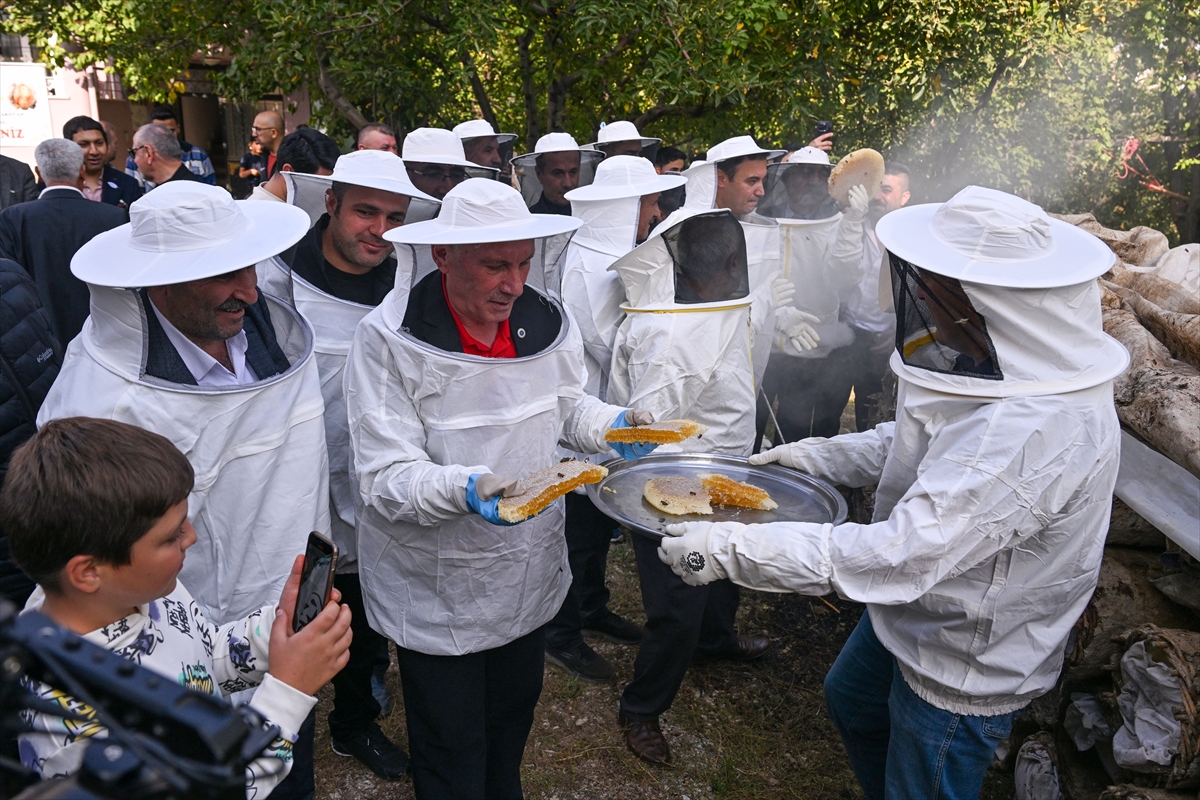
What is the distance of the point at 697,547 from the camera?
238 centimetres

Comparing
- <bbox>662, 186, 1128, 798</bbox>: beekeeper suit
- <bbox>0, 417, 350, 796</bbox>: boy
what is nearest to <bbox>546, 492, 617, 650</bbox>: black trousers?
<bbox>662, 186, 1128, 798</bbox>: beekeeper suit

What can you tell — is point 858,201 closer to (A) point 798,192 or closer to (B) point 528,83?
(A) point 798,192

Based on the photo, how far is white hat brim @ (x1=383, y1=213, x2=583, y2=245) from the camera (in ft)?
8.27

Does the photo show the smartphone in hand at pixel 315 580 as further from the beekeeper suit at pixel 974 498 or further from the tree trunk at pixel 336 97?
the tree trunk at pixel 336 97

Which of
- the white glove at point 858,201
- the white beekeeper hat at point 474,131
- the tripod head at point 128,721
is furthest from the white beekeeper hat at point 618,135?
the tripod head at point 128,721

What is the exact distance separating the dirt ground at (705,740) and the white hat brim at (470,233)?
2390 mm

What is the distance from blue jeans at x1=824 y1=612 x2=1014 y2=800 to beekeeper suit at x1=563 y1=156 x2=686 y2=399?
185 cm

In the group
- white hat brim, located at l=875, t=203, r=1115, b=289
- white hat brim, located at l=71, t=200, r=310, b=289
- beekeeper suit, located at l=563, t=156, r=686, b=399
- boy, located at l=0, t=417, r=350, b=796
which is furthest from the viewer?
beekeeper suit, located at l=563, t=156, r=686, b=399

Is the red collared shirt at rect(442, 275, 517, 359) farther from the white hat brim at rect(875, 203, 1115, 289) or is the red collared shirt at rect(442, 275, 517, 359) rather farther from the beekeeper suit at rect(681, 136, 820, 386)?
the beekeeper suit at rect(681, 136, 820, 386)

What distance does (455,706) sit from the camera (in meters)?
2.78

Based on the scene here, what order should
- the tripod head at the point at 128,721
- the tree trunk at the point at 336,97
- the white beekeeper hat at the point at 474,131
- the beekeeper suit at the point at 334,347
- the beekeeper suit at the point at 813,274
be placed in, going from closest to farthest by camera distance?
the tripod head at the point at 128,721
the beekeeper suit at the point at 334,347
the beekeeper suit at the point at 813,274
the white beekeeper hat at the point at 474,131
the tree trunk at the point at 336,97

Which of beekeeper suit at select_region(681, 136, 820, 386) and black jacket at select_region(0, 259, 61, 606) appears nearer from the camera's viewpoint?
black jacket at select_region(0, 259, 61, 606)

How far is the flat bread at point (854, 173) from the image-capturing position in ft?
19.7

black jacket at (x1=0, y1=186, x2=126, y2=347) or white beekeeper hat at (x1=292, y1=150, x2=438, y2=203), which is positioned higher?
white beekeeper hat at (x1=292, y1=150, x2=438, y2=203)
